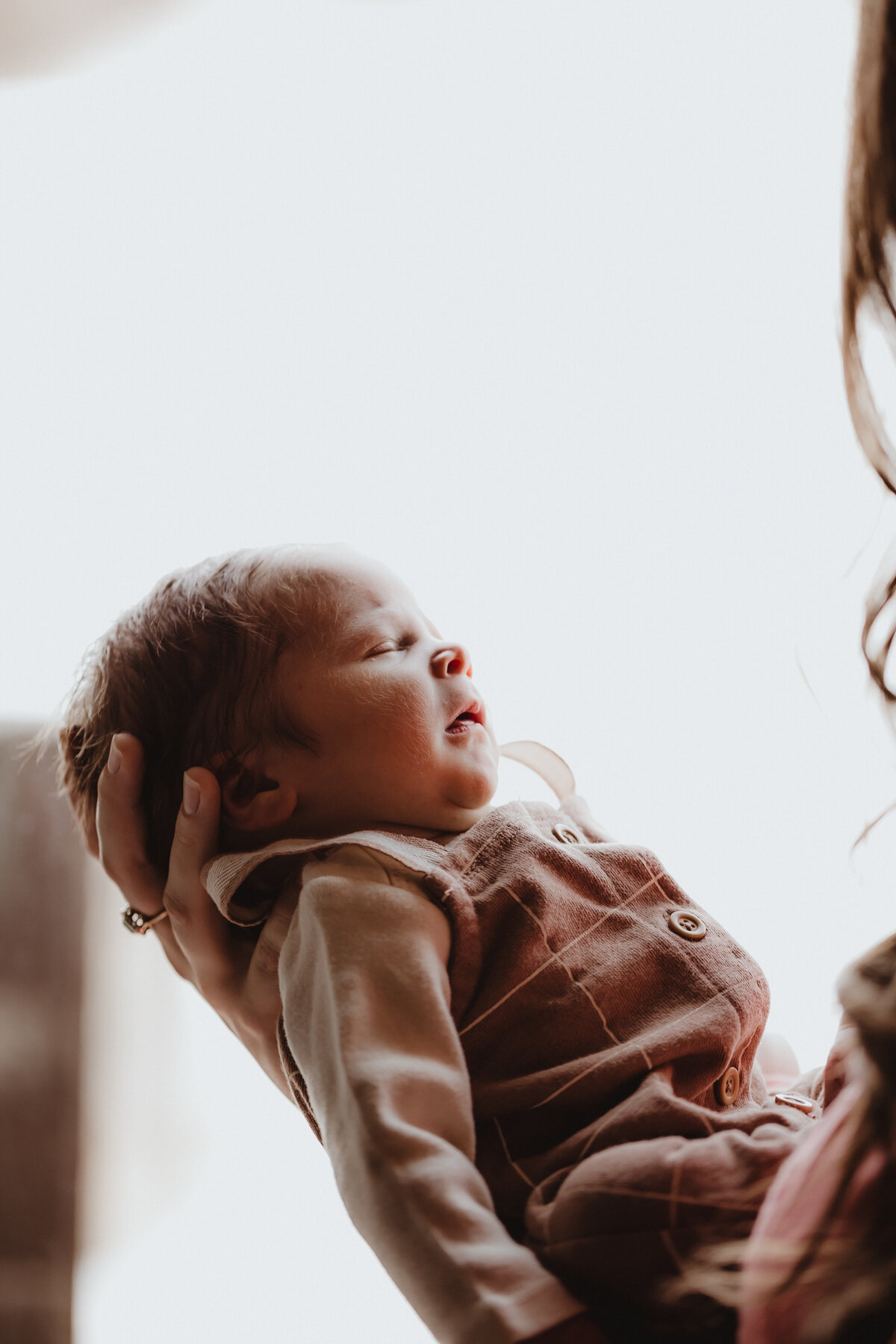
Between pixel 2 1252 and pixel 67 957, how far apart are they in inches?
13.6

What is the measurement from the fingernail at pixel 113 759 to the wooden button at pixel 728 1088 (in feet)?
1.65

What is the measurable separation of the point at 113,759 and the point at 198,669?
103mm

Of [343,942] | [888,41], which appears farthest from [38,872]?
[888,41]

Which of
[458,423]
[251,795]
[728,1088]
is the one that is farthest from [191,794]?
[458,423]

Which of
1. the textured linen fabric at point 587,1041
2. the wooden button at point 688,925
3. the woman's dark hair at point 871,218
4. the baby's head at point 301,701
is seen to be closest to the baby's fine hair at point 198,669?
the baby's head at point 301,701

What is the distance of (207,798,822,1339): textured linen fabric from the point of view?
547 mm

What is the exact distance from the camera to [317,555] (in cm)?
84

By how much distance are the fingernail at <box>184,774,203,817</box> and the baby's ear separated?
0.03 m

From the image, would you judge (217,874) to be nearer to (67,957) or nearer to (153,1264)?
(67,957)

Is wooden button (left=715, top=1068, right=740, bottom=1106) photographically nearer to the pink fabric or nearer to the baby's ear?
the pink fabric

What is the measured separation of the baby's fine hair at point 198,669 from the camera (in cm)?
80

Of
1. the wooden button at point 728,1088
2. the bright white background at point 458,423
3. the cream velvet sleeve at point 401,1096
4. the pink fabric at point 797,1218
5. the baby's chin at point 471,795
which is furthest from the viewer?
the bright white background at point 458,423

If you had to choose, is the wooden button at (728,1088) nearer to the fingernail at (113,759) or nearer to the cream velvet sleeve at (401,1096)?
the cream velvet sleeve at (401,1096)

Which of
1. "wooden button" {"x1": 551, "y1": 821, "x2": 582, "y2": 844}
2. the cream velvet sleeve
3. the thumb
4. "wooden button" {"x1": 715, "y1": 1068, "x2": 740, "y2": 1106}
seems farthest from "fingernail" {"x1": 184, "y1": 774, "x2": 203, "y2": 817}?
"wooden button" {"x1": 715, "y1": 1068, "x2": 740, "y2": 1106}
